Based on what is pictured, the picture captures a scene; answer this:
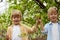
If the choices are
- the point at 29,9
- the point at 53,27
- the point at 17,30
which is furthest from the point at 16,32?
the point at 29,9

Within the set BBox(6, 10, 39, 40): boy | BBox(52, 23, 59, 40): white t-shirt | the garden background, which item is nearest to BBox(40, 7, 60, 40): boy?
BBox(52, 23, 59, 40): white t-shirt

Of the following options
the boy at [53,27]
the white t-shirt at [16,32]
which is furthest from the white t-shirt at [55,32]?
the white t-shirt at [16,32]

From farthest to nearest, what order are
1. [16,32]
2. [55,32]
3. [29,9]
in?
[29,9] < [55,32] < [16,32]

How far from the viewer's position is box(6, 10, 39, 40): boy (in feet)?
10.7

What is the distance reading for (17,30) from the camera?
3.32 meters

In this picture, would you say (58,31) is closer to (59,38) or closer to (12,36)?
(59,38)

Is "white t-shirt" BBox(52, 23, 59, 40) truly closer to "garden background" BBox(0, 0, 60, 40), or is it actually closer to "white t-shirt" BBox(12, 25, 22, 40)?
A: "white t-shirt" BBox(12, 25, 22, 40)

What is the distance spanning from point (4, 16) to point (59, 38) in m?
2.63

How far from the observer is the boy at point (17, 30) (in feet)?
10.7

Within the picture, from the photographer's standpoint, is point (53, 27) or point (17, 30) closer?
point (17, 30)

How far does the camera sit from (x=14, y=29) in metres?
3.33

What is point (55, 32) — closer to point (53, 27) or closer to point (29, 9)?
point (53, 27)

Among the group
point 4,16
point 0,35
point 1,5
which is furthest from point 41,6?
point 1,5

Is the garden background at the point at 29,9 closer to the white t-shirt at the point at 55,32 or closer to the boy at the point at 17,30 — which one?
the white t-shirt at the point at 55,32
